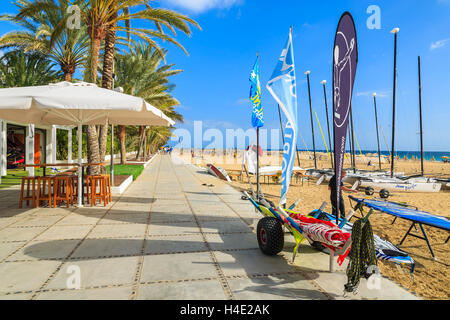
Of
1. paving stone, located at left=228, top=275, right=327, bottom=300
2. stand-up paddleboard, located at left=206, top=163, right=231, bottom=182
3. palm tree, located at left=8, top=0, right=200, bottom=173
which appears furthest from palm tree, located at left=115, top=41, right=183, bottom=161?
paving stone, located at left=228, top=275, right=327, bottom=300

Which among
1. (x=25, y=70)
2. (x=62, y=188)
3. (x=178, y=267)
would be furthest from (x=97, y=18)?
(x=25, y=70)

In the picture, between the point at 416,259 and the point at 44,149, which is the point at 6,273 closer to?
the point at 416,259

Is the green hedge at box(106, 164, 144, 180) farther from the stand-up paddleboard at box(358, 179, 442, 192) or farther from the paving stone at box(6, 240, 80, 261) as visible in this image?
the stand-up paddleboard at box(358, 179, 442, 192)

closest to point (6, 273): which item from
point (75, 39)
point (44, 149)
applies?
point (75, 39)

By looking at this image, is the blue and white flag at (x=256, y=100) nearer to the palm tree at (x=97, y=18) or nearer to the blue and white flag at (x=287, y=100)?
the blue and white flag at (x=287, y=100)

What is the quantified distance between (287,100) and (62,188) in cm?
629

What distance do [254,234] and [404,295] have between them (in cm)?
235

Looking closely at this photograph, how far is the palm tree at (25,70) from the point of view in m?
17.8

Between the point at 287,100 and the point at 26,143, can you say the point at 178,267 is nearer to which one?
the point at 287,100

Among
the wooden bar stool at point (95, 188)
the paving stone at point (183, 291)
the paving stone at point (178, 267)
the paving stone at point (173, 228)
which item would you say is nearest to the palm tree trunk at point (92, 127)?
the wooden bar stool at point (95, 188)

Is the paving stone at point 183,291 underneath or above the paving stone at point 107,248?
underneath

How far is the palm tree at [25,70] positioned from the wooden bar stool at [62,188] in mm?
15180

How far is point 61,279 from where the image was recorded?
2797 mm

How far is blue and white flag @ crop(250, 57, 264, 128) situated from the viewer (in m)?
6.82
